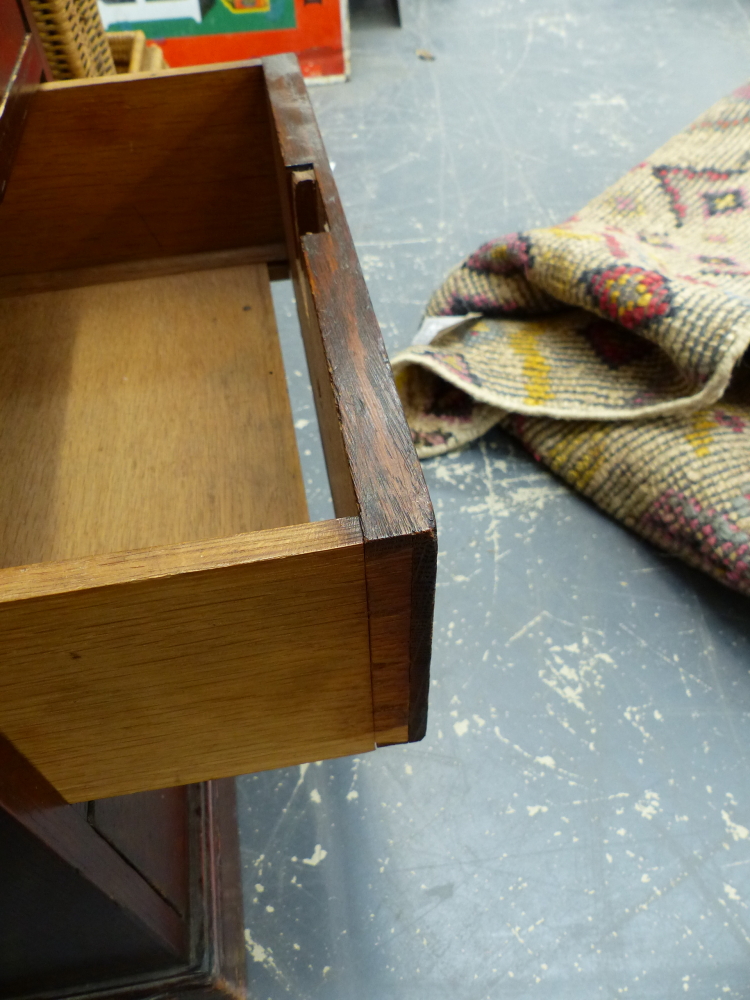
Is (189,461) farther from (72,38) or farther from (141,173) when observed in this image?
(72,38)

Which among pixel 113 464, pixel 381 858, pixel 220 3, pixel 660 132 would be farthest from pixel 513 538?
pixel 220 3

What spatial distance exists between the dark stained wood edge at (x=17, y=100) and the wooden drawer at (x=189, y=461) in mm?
31

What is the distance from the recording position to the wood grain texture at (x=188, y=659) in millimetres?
335

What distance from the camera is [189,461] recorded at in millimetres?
663

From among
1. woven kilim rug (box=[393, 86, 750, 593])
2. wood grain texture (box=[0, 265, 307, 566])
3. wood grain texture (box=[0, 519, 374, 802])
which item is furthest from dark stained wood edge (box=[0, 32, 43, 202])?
woven kilim rug (box=[393, 86, 750, 593])

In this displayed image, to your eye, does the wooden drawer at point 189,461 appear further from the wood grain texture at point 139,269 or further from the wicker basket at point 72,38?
the wicker basket at point 72,38

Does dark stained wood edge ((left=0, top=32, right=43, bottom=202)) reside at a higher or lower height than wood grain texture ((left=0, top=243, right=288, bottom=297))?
higher

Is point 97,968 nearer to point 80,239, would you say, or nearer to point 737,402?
point 80,239

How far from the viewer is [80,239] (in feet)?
2.73

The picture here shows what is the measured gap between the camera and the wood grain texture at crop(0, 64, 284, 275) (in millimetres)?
744

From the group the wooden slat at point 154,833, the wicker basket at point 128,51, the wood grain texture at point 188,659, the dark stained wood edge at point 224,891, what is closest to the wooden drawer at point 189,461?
the wood grain texture at point 188,659

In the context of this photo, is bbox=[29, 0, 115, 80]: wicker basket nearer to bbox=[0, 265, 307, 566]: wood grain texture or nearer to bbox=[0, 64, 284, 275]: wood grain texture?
bbox=[0, 64, 284, 275]: wood grain texture

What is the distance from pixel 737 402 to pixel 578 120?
1.20 metres

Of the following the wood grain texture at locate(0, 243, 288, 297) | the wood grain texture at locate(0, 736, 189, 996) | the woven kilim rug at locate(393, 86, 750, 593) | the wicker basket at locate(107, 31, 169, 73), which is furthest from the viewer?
the wicker basket at locate(107, 31, 169, 73)
